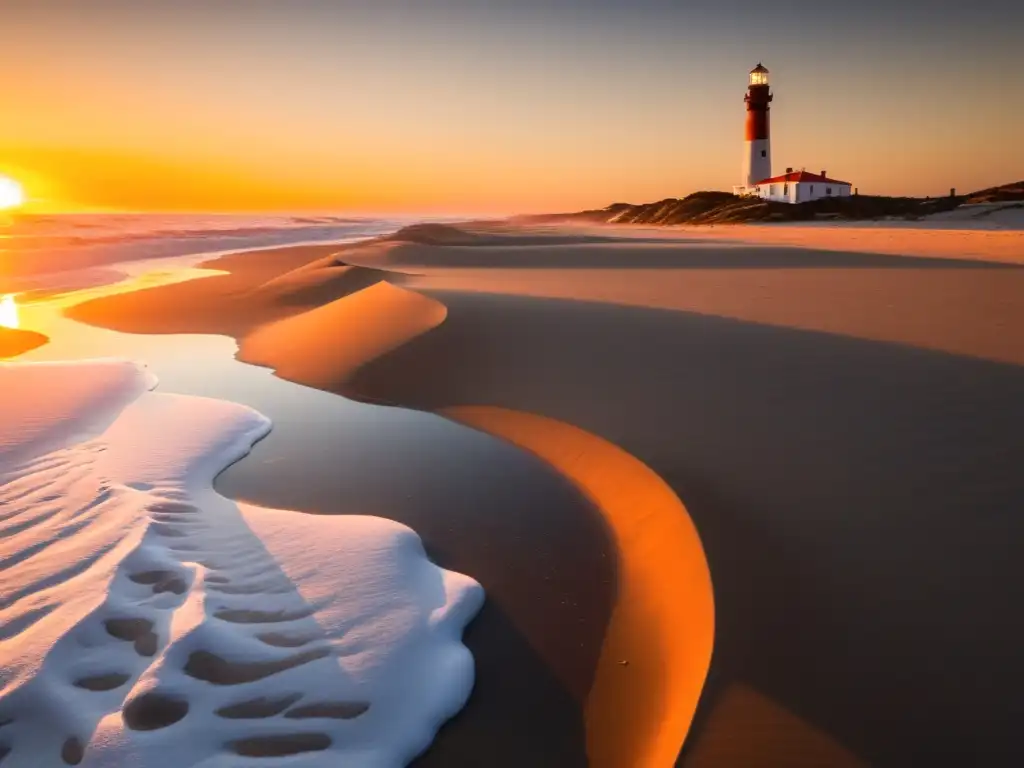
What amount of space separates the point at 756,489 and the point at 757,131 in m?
73.1

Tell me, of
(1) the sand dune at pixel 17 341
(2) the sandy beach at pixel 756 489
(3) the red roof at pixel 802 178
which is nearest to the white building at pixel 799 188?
(3) the red roof at pixel 802 178

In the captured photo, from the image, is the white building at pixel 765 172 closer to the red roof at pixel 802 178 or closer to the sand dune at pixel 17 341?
the red roof at pixel 802 178

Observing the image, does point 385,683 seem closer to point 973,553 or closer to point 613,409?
point 973,553

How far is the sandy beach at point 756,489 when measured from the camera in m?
Answer: 3.03

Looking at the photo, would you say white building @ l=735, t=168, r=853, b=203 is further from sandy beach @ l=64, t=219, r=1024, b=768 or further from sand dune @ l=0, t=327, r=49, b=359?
sand dune @ l=0, t=327, r=49, b=359

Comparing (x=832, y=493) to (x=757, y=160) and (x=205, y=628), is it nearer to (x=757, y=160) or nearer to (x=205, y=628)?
(x=205, y=628)

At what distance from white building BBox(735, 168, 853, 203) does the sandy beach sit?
58.8m

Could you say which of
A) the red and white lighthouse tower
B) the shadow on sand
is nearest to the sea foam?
the shadow on sand

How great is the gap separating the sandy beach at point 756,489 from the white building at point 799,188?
58.8 metres

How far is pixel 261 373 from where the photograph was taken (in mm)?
9961

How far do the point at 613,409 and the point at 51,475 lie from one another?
5.29 meters

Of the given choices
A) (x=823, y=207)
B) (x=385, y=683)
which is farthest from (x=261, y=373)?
(x=823, y=207)

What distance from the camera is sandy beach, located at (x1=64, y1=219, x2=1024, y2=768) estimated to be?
303 centimetres

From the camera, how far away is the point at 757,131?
68812mm
